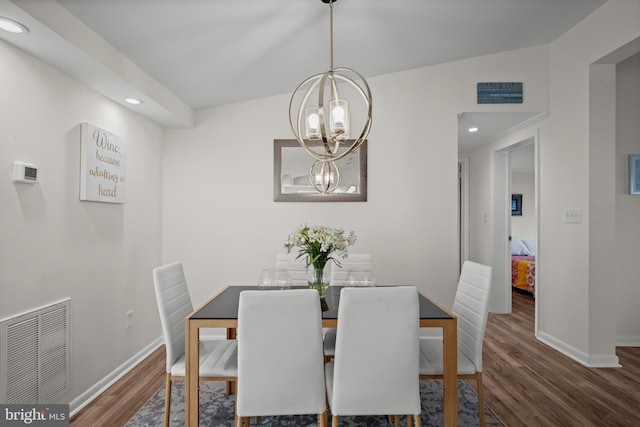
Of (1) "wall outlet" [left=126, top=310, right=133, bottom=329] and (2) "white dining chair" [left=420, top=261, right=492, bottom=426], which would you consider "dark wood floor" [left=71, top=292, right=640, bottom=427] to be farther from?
(2) "white dining chair" [left=420, top=261, right=492, bottom=426]

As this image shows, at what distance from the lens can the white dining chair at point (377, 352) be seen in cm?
155

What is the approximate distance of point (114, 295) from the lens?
277 cm

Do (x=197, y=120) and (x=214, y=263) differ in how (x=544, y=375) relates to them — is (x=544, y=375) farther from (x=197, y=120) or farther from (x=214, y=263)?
(x=197, y=120)

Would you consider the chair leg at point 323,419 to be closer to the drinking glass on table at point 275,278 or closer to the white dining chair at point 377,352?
the white dining chair at point 377,352

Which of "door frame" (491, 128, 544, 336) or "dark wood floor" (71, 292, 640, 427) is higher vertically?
"door frame" (491, 128, 544, 336)

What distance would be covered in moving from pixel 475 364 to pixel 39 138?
284 cm

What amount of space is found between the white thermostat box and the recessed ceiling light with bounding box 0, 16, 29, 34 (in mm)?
657

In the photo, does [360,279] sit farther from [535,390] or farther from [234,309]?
[535,390]

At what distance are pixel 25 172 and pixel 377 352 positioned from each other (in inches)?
81.6

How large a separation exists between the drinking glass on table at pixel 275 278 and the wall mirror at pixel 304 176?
1410mm

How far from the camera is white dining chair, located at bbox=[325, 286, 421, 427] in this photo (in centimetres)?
155

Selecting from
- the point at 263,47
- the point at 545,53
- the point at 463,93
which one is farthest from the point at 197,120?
the point at 545,53

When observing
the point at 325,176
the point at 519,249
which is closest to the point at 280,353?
the point at 325,176

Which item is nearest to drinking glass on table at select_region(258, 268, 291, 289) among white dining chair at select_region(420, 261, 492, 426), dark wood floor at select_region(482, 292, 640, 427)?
white dining chair at select_region(420, 261, 492, 426)
